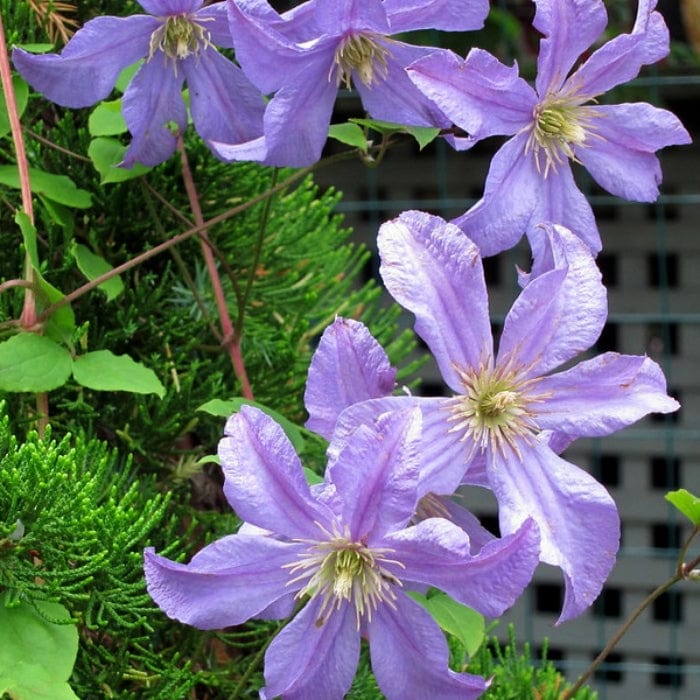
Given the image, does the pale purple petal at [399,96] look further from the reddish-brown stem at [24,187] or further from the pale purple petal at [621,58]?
the reddish-brown stem at [24,187]

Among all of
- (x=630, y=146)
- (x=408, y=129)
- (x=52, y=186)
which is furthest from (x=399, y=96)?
(x=52, y=186)

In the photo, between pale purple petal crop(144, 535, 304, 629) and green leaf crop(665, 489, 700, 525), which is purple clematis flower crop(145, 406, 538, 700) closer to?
pale purple petal crop(144, 535, 304, 629)

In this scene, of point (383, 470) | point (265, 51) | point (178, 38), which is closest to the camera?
point (383, 470)

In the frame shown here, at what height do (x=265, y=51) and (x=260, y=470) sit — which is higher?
(x=265, y=51)

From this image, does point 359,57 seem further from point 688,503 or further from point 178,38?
point 688,503

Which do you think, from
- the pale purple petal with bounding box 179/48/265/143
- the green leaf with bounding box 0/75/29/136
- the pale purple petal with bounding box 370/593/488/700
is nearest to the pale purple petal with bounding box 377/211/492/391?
the pale purple petal with bounding box 370/593/488/700

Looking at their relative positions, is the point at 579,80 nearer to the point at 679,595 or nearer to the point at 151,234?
the point at 151,234

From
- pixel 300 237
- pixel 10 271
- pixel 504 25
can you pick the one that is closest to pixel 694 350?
pixel 504 25
